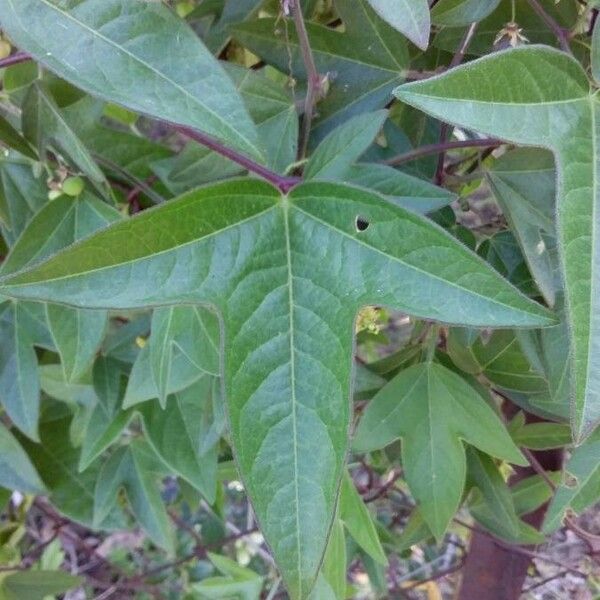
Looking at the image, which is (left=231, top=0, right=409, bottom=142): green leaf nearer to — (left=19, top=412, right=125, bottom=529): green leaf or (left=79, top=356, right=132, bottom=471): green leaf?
(left=79, top=356, right=132, bottom=471): green leaf

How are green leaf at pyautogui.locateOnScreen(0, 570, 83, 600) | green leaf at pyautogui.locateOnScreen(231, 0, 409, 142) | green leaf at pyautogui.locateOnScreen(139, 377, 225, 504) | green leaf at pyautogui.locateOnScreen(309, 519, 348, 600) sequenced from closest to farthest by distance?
green leaf at pyautogui.locateOnScreen(231, 0, 409, 142), green leaf at pyautogui.locateOnScreen(309, 519, 348, 600), green leaf at pyautogui.locateOnScreen(139, 377, 225, 504), green leaf at pyautogui.locateOnScreen(0, 570, 83, 600)

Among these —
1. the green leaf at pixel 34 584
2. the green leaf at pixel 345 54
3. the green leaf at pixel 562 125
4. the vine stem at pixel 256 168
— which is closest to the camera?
the green leaf at pixel 562 125

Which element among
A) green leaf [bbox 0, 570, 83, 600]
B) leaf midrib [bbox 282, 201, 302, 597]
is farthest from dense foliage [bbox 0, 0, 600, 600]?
green leaf [bbox 0, 570, 83, 600]

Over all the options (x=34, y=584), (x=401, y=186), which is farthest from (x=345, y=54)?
(x=34, y=584)

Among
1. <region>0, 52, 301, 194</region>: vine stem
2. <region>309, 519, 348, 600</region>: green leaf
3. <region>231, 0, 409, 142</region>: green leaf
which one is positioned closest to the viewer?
<region>0, 52, 301, 194</region>: vine stem

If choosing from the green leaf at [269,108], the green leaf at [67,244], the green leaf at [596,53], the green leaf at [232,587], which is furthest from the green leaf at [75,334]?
the green leaf at [596,53]

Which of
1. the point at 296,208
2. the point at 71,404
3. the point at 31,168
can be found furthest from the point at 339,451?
the point at 71,404

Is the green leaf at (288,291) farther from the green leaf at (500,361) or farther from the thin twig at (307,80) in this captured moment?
the green leaf at (500,361)

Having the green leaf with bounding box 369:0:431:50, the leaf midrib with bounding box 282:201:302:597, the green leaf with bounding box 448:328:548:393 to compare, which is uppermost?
the green leaf with bounding box 369:0:431:50
